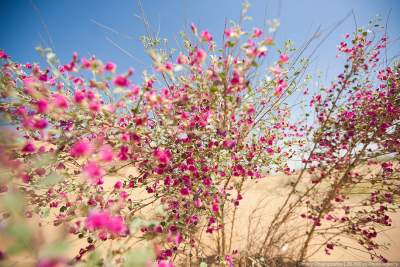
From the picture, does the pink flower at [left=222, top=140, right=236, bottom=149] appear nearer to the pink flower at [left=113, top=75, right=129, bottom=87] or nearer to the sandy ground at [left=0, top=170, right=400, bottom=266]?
the pink flower at [left=113, top=75, right=129, bottom=87]

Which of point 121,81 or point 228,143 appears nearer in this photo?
point 121,81

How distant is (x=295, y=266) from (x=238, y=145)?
94.4 inches

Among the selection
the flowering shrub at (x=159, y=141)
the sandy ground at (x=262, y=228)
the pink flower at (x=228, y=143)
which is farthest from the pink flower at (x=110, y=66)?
the pink flower at (x=228, y=143)

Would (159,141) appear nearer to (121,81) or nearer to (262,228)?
(121,81)

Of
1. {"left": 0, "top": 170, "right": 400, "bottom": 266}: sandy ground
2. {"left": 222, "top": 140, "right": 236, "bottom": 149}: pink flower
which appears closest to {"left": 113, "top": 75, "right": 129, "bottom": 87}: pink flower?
{"left": 0, "top": 170, "right": 400, "bottom": 266}: sandy ground

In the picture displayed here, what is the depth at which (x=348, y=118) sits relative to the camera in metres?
3.81

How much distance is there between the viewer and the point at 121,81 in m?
1.62

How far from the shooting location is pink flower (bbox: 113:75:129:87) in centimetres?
162

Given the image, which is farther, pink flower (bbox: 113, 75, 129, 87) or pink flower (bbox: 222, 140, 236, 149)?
pink flower (bbox: 222, 140, 236, 149)

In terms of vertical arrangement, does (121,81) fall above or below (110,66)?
below

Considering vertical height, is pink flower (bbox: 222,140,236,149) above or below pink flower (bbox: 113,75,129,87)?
below

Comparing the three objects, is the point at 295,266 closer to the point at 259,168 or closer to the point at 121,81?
the point at 259,168

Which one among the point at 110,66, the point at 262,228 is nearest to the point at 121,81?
the point at 110,66

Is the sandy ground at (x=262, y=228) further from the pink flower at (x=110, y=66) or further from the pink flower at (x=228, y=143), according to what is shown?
the pink flower at (x=228, y=143)
